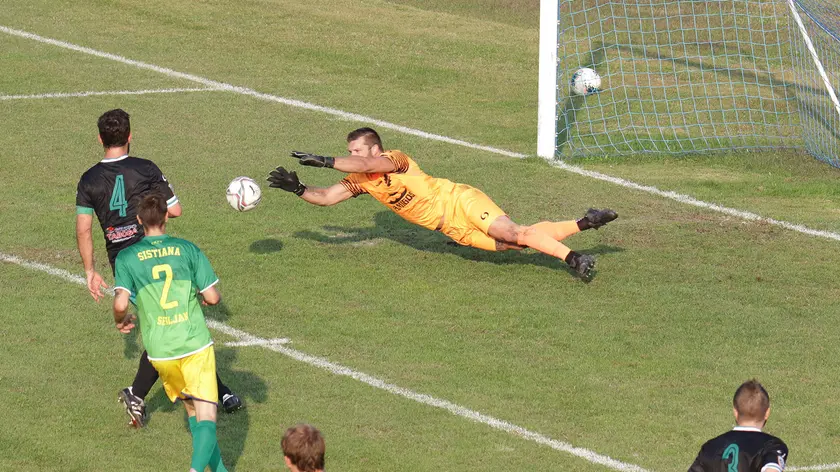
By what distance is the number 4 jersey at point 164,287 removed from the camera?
25.5 feet

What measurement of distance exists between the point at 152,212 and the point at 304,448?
2502mm

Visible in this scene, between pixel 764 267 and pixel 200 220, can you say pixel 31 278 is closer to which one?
pixel 200 220

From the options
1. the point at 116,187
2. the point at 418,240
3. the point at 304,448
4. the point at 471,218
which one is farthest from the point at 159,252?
the point at 418,240

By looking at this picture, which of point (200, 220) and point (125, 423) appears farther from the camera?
point (200, 220)

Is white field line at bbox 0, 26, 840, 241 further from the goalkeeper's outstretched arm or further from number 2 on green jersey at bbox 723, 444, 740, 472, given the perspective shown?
number 2 on green jersey at bbox 723, 444, 740, 472

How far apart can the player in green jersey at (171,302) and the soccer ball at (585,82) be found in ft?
37.8

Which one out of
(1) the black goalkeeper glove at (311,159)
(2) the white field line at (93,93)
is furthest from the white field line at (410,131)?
(1) the black goalkeeper glove at (311,159)

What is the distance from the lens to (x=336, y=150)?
54.7 ft

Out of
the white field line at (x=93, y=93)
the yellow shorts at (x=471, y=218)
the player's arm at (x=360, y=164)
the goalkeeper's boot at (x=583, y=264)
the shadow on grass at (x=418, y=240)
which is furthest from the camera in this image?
the white field line at (x=93, y=93)

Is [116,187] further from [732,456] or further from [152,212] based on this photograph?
[732,456]

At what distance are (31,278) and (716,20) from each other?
12805mm

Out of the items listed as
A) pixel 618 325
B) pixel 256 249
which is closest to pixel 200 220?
pixel 256 249

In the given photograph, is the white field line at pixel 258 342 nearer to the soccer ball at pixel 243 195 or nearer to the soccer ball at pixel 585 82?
the soccer ball at pixel 243 195

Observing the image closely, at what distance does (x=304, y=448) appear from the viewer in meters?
5.79
